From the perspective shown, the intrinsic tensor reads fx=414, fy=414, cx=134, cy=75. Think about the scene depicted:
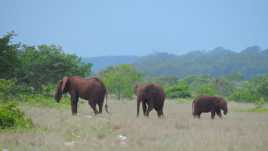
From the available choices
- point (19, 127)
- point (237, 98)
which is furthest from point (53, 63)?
point (237, 98)

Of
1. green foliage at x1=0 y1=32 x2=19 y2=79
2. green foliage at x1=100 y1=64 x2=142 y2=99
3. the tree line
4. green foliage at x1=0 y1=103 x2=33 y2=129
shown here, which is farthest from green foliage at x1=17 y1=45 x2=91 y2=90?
green foliage at x1=0 y1=103 x2=33 y2=129

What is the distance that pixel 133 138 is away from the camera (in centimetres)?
1048

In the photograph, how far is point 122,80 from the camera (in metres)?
64.7

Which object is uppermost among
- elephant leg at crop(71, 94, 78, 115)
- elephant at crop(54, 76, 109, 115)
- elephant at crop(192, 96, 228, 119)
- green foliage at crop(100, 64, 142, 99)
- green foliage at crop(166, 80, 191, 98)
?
elephant at crop(54, 76, 109, 115)

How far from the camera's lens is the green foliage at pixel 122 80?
64500 millimetres

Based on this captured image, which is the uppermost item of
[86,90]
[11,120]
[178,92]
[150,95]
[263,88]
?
[86,90]

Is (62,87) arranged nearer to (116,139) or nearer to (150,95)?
(150,95)

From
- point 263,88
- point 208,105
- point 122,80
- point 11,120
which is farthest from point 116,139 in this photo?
point 263,88

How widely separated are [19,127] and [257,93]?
63.7 meters

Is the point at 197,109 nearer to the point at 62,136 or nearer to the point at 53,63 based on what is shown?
the point at 62,136

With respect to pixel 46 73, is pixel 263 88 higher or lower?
lower

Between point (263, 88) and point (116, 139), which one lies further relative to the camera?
point (263, 88)

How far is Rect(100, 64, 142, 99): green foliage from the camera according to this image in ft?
212

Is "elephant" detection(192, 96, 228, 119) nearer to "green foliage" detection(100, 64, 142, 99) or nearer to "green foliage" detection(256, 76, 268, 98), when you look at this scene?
"green foliage" detection(100, 64, 142, 99)
